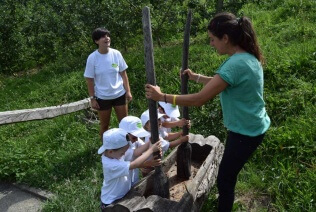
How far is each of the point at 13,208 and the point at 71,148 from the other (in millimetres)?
1242

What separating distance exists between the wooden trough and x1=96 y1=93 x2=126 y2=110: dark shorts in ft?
3.74

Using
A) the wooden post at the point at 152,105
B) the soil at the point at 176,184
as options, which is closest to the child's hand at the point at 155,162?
the wooden post at the point at 152,105

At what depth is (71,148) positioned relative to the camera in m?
5.43

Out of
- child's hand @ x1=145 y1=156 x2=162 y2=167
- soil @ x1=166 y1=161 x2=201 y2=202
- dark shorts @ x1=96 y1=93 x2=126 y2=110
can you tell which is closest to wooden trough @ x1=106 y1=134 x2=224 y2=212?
soil @ x1=166 y1=161 x2=201 y2=202

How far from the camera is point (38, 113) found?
17.6 feet

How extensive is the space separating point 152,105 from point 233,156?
0.78m

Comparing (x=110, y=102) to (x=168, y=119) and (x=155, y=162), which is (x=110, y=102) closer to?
(x=168, y=119)

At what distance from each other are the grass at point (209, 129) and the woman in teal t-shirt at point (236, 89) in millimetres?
1159

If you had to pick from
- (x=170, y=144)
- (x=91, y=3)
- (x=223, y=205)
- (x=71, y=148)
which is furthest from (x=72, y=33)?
(x=223, y=205)

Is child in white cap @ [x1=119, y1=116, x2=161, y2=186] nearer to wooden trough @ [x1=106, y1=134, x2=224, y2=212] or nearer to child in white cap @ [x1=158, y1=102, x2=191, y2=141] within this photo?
wooden trough @ [x1=106, y1=134, x2=224, y2=212]

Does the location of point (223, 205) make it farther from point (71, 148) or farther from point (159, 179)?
point (71, 148)

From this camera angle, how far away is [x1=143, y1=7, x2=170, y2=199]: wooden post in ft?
9.52

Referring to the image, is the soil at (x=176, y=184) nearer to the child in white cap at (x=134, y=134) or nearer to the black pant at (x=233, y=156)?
the child in white cap at (x=134, y=134)

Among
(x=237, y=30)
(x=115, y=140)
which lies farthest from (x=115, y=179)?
(x=237, y=30)
